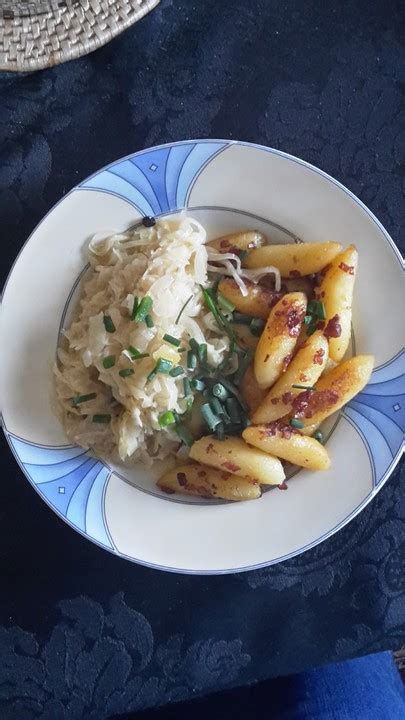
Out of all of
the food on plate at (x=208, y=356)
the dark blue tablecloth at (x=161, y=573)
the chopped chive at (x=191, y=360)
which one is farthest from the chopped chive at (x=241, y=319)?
the dark blue tablecloth at (x=161, y=573)

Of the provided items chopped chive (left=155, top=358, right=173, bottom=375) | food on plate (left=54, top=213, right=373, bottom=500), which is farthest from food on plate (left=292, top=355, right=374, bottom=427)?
chopped chive (left=155, top=358, right=173, bottom=375)

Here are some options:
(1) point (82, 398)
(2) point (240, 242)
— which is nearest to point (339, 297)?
(2) point (240, 242)

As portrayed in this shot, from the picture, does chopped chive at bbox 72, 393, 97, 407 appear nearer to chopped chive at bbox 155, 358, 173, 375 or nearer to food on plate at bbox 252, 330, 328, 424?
chopped chive at bbox 155, 358, 173, 375

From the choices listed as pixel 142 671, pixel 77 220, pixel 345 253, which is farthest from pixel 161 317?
pixel 142 671

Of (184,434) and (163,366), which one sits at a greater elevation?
(163,366)

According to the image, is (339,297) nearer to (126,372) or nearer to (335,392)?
(335,392)

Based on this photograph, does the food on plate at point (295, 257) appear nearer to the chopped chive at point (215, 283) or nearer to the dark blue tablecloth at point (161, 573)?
the chopped chive at point (215, 283)

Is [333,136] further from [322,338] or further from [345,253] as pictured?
[322,338]
